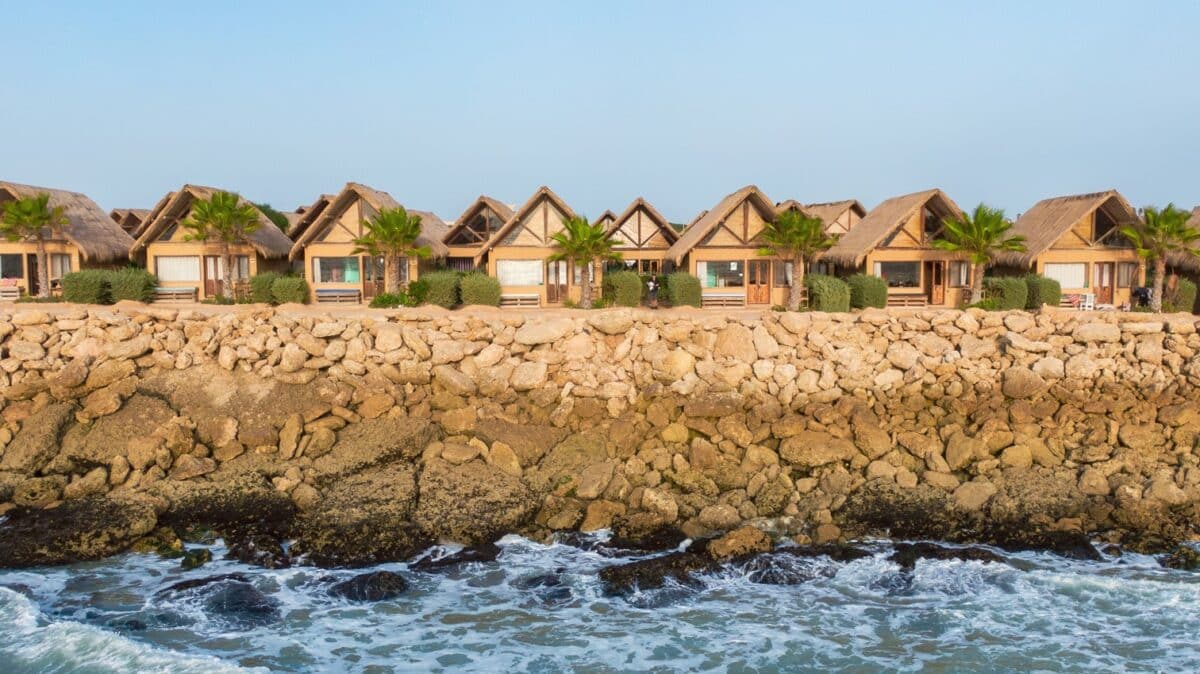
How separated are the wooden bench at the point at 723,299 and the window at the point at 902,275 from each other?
4.99 m

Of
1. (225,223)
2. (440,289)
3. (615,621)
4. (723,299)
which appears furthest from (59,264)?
(615,621)

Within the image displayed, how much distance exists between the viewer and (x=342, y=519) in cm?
1406

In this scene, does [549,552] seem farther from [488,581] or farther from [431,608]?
[431,608]

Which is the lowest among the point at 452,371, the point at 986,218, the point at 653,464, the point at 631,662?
the point at 631,662

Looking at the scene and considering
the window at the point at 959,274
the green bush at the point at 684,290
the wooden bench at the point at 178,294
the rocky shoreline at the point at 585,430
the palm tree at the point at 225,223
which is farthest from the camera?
the window at the point at 959,274

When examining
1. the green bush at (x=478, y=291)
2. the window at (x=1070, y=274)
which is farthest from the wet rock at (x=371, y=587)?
the window at (x=1070, y=274)

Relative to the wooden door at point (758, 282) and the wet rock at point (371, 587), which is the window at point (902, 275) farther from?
the wet rock at point (371, 587)

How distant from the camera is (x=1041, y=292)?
29922 mm

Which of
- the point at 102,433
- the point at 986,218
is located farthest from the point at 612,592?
the point at 986,218

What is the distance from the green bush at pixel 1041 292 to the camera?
29.9 meters

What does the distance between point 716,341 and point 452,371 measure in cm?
528

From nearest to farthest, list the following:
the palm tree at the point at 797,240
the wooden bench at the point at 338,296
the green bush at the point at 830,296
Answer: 1. the green bush at the point at 830,296
2. the palm tree at the point at 797,240
3. the wooden bench at the point at 338,296

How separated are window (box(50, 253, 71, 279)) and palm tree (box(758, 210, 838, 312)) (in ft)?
80.8

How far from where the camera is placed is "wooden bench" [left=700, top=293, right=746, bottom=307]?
32500 millimetres
